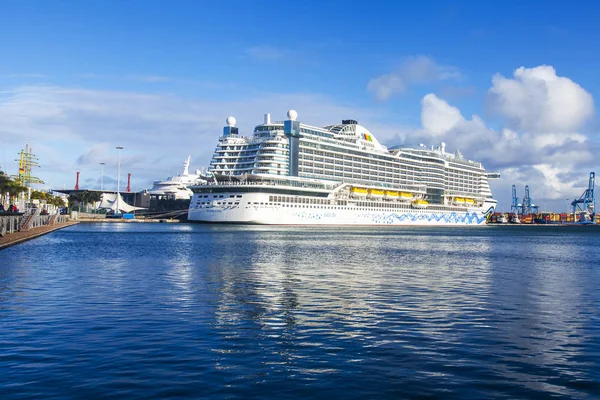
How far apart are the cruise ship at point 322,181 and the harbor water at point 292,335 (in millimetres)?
77830

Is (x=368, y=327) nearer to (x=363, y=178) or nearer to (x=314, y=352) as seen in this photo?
(x=314, y=352)

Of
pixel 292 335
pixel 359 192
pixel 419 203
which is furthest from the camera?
pixel 419 203

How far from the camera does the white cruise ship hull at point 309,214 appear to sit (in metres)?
108

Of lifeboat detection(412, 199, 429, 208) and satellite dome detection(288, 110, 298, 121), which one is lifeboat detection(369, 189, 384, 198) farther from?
→ satellite dome detection(288, 110, 298, 121)

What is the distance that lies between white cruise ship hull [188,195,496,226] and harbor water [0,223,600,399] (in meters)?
75.4

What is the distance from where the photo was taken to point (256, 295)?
24203 mm

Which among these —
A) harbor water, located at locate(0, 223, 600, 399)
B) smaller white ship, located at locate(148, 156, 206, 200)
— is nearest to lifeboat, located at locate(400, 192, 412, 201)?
smaller white ship, located at locate(148, 156, 206, 200)

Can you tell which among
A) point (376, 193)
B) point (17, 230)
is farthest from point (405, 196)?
point (17, 230)

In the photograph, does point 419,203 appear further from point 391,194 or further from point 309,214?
point 309,214

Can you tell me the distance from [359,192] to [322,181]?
13.7m

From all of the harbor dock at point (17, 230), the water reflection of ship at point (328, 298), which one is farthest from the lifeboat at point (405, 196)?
the water reflection of ship at point (328, 298)

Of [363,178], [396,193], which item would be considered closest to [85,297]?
[363,178]

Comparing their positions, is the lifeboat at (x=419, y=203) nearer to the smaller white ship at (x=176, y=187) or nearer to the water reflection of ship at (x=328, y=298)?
the smaller white ship at (x=176, y=187)

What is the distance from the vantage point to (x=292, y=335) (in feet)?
54.3
